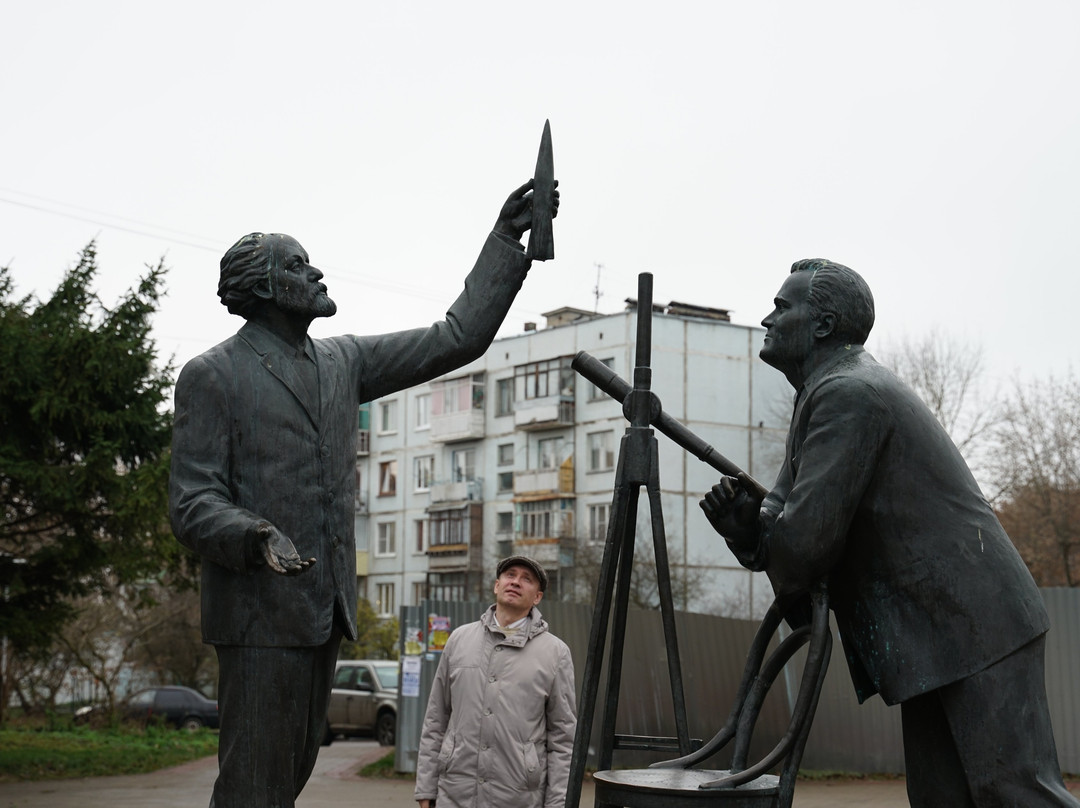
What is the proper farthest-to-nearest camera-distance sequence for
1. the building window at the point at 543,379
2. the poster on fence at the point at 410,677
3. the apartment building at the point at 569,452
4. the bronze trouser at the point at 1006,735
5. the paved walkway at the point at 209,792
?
the building window at the point at 543,379, the apartment building at the point at 569,452, the poster on fence at the point at 410,677, the paved walkway at the point at 209,792, the bronze trouser at the point at 1006,735

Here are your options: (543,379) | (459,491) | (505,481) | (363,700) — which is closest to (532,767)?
(363,700)

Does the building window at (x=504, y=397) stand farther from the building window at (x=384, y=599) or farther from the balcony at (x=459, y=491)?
the building window at (x=384, y=599)

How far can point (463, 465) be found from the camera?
54.6 m

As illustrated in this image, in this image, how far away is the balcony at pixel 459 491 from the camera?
175 ft

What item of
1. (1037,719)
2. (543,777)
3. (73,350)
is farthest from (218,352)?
(73,350)

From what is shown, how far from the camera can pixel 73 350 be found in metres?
16.2

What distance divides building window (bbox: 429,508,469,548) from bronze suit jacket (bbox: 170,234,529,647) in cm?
4899

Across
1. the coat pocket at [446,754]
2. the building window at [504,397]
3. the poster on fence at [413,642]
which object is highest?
the building window at [504,397]

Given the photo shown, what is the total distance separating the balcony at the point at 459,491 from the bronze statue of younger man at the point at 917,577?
49714 mm

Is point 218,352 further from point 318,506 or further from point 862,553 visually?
point 862,553

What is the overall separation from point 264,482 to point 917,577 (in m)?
1.77

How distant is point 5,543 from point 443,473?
37595mm

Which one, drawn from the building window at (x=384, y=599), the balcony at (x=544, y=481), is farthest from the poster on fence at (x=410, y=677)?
the building window at (x=384, y=599)

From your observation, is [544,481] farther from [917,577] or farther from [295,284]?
[917,577]
